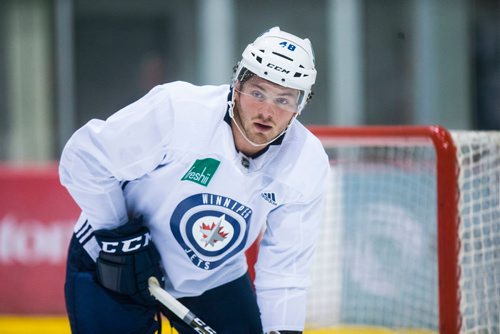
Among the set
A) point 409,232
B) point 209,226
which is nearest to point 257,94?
point 209,226

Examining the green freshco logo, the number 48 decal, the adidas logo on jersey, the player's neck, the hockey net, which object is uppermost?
the number 48 decal

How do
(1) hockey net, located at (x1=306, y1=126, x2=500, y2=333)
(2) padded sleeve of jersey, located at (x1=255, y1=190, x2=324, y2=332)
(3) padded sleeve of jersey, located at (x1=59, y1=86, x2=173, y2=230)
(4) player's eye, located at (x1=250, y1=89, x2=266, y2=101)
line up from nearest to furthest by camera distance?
1. (3) padded sleeve of jersey, located at (x1=59, y1=86, x2=173, y2=230)
2. (4) player's eye, located at (x1=250, y1=89, x2=266, y2=101)
3. (2) padded sleeve of jersey, located at (x1=255, y1=190, x2=324, y2=332)
4. (1) hockey net, located at (x1=306, y1=126, x2=500, y2=333)

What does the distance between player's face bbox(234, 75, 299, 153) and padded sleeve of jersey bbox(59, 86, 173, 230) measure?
0.73ft

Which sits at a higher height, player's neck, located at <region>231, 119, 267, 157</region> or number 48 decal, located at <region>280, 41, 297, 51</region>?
number 48 decal, located at <region>280, 41, 297, 51</region>

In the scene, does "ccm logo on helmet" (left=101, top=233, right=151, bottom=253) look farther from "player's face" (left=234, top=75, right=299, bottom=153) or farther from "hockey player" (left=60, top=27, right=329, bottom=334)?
"player's face" (left=234, top=75, right=299, bottom=153)

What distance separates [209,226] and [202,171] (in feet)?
0.57

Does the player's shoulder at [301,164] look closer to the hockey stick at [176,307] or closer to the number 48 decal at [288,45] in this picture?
the number 48 decal at [288,45]

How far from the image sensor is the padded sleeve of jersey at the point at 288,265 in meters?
2.88

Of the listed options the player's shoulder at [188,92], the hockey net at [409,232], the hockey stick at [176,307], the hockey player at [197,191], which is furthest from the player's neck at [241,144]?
the hockey net at [409,232]

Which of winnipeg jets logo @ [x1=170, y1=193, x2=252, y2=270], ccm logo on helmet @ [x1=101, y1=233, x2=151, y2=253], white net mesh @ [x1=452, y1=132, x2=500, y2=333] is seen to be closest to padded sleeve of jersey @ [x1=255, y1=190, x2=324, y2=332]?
winnipeg jets logo @ [x1=170, y1=193, x2=252, y2=270]

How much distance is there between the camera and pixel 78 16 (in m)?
8.29

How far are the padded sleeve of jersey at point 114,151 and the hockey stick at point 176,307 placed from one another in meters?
0.26

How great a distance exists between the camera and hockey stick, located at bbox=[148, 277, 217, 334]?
9.22ft

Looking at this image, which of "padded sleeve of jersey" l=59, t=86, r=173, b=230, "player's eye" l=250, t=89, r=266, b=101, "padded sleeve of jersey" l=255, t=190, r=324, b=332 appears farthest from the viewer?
"padded sleeve of jersey" l=255, t=190, r=324, b=332
